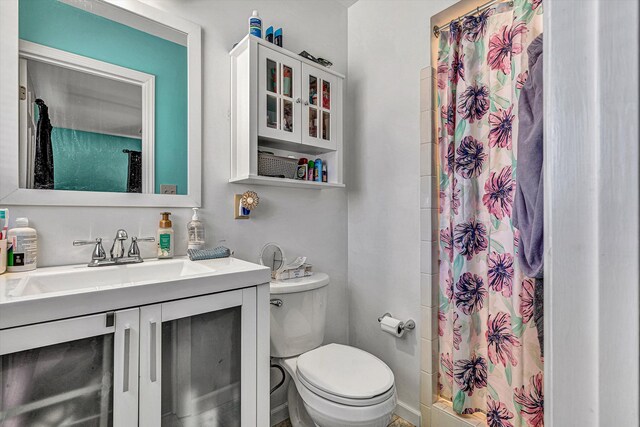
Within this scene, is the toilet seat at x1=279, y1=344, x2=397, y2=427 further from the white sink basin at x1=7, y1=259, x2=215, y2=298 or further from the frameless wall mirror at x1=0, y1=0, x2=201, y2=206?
the frameless wall mirror at x1=0, y1=0, x2=201, y2=206

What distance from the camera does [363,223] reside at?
1.99 metres

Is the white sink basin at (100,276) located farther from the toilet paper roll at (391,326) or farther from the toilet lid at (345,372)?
the toilet paper roll at (391,326)

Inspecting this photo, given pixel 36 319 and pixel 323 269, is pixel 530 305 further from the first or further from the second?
pixel 36 319

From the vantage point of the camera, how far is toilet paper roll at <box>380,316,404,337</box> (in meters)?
1.69

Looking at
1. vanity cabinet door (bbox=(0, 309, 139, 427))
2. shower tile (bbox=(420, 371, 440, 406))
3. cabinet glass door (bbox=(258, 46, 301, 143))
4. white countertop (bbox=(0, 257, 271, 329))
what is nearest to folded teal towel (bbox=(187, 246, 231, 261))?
white countertop (bbox=(0, 257, 271, 329))

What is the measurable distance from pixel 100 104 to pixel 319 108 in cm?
97

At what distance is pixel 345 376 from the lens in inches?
52.2

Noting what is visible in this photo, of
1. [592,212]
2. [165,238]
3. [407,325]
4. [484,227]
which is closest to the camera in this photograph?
[592,212]

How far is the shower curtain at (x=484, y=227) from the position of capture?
1291 millimetres

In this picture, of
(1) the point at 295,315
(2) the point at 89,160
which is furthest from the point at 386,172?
(2) the point at 89,160

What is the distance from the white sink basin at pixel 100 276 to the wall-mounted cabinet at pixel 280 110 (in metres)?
0.49

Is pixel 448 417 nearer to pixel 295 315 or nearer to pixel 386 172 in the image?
pixel 295 315

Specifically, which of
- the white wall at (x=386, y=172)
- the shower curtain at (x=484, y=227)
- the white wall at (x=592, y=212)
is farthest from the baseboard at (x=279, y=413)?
the white wall at (x=592, y=212)

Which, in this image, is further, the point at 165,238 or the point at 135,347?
the point at 165,238
